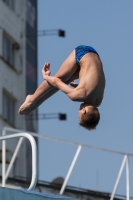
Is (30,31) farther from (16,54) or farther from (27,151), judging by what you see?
(27,151)

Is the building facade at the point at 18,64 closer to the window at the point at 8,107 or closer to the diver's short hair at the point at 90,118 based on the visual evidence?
the window at the point at 8,107

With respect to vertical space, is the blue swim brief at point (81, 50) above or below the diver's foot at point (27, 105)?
above

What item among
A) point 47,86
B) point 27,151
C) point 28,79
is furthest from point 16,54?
point 47,86

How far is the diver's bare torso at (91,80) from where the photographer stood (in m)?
14.5

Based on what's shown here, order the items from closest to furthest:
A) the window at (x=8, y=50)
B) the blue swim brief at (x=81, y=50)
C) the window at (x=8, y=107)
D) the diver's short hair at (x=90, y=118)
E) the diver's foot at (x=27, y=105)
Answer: the diver's short hair at (x=90, y=118)
the blue swim brief at (x=81, y=50)
the diver's foot at (x=27, y=105)
the window at (x=8, y=107)
the window at (x=8, y=50)

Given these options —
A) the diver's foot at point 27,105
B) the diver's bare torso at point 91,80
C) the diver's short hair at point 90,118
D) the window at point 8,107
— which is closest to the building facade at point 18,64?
the window at point 8,107

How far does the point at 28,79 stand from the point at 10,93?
1629 mm

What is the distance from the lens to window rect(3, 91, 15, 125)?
125 feet

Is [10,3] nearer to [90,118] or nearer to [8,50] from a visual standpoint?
[8,50]

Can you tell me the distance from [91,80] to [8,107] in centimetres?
2418

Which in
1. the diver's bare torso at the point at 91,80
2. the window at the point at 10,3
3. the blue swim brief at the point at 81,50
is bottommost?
the diver's bare torso at the point at 91,80

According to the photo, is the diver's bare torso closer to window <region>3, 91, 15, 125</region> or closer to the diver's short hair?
the diver's short hair

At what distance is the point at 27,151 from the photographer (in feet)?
121

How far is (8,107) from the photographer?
38.5m
